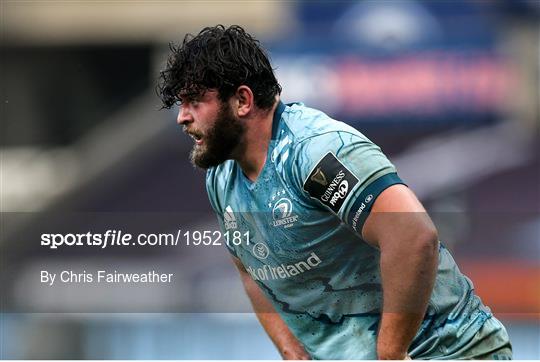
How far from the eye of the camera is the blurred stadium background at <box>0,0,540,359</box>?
125 inches

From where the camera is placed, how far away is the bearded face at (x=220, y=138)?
270 centimetres

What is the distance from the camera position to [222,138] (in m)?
2.70

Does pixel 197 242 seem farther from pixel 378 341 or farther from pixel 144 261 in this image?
pixel 378 341

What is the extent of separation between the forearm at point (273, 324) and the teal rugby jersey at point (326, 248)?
28mm

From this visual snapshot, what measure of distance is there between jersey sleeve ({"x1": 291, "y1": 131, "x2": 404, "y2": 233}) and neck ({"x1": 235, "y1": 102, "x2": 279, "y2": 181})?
6.8 inches

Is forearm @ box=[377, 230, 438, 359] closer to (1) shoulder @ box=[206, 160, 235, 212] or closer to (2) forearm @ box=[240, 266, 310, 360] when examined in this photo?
(2) forearm @ box=[240, 266, 310, 360]

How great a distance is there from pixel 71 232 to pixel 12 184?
12.1 inches

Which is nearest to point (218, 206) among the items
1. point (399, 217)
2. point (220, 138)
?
point (220, 138)

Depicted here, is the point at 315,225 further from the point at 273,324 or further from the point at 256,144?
the point at 273,324

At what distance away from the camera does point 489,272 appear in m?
3.21

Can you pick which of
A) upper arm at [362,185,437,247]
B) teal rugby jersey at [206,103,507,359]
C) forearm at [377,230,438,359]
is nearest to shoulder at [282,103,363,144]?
teal rugby jersey at [206,103,507,359]

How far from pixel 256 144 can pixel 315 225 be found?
294mm

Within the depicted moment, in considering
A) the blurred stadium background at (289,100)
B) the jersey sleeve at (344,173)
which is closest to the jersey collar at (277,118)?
the jersey sleeve at (344,173)

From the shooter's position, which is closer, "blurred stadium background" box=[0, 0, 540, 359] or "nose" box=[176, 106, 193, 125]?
"nose" box=[176, 106, 193, 125]
